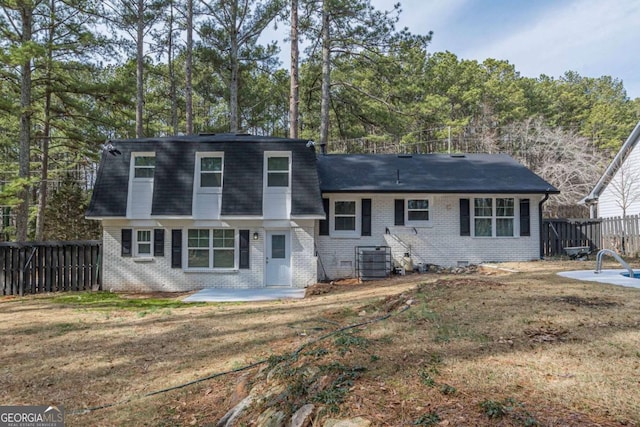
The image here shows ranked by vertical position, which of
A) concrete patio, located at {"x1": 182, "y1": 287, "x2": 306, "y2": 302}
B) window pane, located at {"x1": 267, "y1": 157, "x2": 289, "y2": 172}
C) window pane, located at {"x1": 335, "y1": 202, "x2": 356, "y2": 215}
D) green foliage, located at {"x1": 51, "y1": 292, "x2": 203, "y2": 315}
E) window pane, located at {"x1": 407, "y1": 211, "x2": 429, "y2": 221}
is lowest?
green foliage, located at {"x1": 51, "y1": 292, "x2": 203, "y2": 315}

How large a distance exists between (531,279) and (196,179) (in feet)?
33.5

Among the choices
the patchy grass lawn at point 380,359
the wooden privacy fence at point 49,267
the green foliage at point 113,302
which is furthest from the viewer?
the wooden privacy fence at point 49,267

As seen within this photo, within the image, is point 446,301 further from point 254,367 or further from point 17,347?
point 17,347

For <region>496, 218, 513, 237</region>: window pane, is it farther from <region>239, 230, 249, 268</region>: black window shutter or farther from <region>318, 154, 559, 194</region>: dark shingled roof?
<region>239, 230, 249, 268</region>: black window shutter

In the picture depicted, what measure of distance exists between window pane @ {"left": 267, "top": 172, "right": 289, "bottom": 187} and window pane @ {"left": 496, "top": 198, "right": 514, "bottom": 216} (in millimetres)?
7649

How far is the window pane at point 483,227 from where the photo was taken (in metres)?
13.7

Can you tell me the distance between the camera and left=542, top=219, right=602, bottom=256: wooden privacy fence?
49.0 ft

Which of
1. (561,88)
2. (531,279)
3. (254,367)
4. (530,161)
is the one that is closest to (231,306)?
(254,367)

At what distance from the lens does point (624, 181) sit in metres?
17.5

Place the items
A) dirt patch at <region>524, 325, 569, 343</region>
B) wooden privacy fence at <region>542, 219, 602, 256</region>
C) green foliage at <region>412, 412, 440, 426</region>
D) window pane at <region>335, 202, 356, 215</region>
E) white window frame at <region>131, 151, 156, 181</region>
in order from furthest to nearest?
wooden privacy fence at <region>542, 219, 602, 256</region> < window pane at <region>335, 202, 356, 215</region> < white window frame at <region>131, 151, 156, 181</region> < dirt patch at <region>524, 325, 569, 343</region> < green foliage at <region>412, 412, 440, 426</region>

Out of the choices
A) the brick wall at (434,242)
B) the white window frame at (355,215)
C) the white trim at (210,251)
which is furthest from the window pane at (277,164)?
the brick wall at (434,242)

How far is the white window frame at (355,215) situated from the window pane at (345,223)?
0.27ft

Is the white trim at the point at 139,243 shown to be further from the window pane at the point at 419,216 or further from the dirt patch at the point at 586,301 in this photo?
the dirt patch at the point at 586,301

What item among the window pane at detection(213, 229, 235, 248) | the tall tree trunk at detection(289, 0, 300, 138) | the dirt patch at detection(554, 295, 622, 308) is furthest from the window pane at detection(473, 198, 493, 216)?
the window pane at detection(213, 229, 235, 248)
